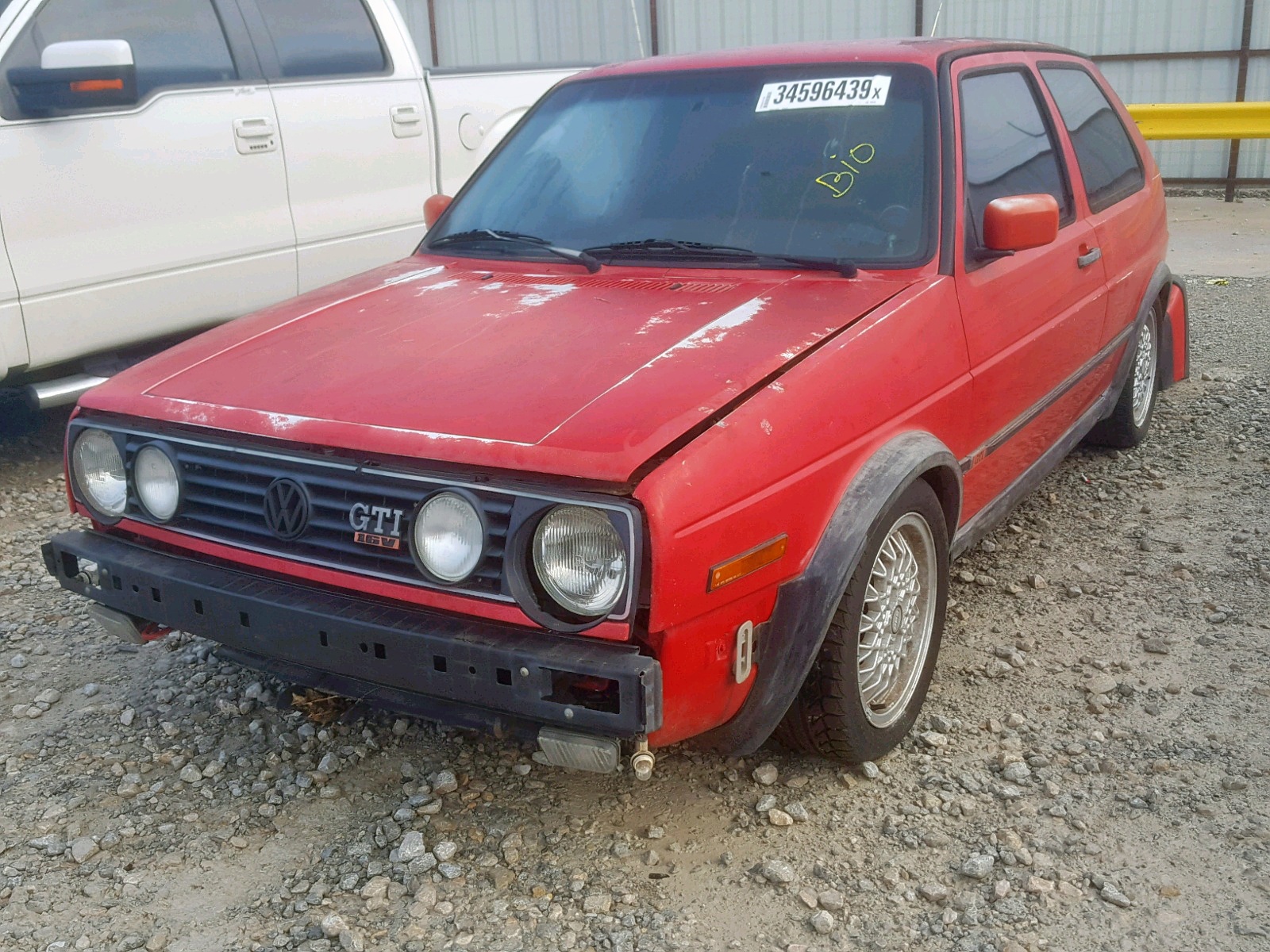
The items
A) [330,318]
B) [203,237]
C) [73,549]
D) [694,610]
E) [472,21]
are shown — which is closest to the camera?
[694,610]

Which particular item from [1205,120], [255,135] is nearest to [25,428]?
[255,135]

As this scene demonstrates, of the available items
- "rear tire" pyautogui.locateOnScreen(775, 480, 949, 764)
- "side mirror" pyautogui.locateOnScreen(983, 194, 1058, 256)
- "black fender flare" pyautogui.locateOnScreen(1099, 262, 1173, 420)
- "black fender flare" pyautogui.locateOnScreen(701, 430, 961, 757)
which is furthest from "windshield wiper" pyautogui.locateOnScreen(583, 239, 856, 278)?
"black fender flare" pyautogui.locateOnScreen(1099, 262, 1173, 420)

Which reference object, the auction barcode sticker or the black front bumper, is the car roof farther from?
the black front bumper

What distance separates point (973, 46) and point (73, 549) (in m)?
2.91

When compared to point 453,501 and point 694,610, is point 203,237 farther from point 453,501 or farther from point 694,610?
point 694,610

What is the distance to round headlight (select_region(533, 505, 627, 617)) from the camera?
2.27m

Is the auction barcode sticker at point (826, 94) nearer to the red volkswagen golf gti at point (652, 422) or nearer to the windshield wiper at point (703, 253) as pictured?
the red volkswagen golf gti at point (652, 422)

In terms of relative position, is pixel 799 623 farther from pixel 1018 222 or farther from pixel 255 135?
pixel 255 135

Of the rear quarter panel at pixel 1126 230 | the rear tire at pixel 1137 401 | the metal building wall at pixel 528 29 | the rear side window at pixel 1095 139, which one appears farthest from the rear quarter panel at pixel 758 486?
the metal building wall at pixel 528 29

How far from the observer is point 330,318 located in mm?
3260

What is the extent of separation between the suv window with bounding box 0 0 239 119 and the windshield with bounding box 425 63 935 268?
214 centimetres

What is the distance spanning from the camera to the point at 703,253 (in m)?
3.29

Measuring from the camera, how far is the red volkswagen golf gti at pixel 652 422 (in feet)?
7.60

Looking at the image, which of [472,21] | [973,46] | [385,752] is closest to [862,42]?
[973,46]
